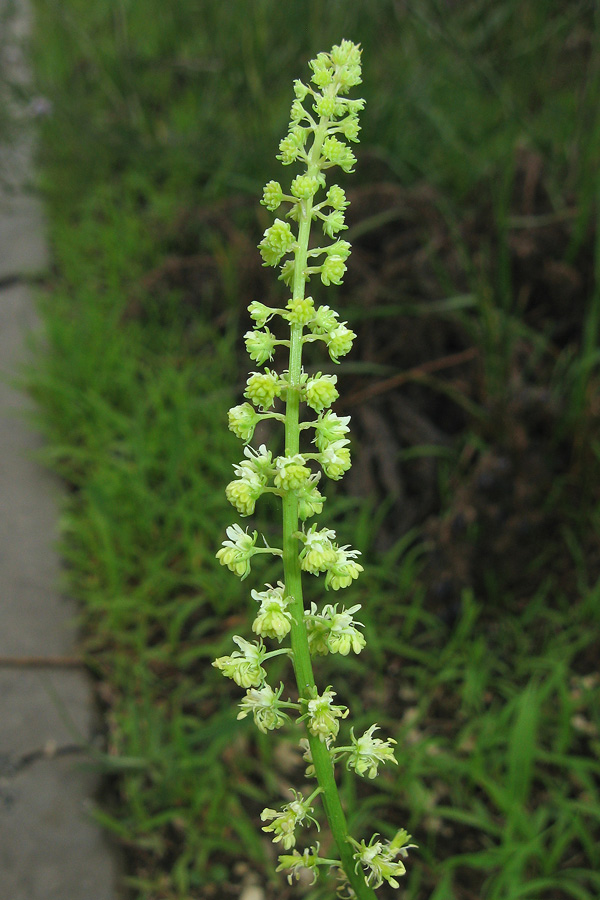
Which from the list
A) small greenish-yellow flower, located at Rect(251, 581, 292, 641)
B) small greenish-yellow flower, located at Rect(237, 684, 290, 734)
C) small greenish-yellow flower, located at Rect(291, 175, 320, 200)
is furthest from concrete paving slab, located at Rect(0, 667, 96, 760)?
small greenish-yellow flower, located at Rect(291, 175, 320, 200)

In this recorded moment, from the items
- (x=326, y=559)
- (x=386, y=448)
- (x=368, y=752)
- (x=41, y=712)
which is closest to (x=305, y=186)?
(x=326, y=559)

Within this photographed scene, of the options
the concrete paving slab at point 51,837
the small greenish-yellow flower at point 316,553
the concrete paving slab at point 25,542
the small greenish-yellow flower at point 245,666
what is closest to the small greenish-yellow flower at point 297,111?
the small greenish-yellow flower at point 316,553

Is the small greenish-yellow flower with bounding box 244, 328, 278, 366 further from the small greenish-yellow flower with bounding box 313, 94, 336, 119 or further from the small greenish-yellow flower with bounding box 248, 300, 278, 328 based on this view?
the small greenish-yellow flower with bounding box 313, 94, 336, 119

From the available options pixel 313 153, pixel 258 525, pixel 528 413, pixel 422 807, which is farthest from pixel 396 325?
pixel 313 153

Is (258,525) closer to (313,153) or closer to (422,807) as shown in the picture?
(422,807)

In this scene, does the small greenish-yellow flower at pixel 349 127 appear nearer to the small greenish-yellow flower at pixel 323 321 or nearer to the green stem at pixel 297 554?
the green stem at pixel 297 554

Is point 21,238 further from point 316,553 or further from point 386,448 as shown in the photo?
point 316,553
